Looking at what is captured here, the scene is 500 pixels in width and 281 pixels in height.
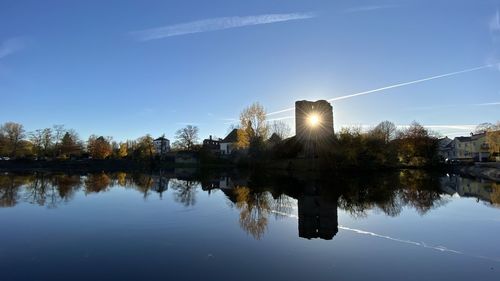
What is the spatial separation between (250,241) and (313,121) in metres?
51.0

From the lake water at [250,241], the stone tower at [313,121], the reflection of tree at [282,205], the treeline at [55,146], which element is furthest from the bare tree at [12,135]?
the reflection of tree at [282,205]

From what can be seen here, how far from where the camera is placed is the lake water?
7711mm

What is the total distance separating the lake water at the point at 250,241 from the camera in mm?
7711

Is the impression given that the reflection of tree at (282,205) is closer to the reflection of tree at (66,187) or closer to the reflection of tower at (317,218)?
the reflection of tower at (317,218)

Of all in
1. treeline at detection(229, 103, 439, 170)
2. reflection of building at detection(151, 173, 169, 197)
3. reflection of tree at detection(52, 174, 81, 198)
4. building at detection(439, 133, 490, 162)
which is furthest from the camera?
building at detection(439, 133, 490, 162)

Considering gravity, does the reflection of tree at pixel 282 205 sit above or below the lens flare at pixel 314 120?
below

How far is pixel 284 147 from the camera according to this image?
189 feet

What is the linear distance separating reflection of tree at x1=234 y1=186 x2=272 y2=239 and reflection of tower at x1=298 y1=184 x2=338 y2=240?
4.88 feet

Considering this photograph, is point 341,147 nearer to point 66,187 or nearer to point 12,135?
point 66,187

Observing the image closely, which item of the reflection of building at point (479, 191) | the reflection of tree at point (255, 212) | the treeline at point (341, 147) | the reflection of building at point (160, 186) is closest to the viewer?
the reflection of tree at point (255, 212)

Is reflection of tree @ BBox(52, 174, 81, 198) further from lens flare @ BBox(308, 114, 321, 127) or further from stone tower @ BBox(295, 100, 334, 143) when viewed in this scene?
lens flare @ BBox(308, 114, 321, 127)

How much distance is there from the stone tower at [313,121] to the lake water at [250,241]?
36762mm

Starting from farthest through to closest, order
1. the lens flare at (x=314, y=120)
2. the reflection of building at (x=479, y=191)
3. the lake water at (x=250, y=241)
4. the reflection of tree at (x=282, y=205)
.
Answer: the lens flare at (x=314, y=120) < the reflection of building at (x=479, y=191) < the reflection of tree at (x=282, y=205) < the lake water at (x=250, y=241)

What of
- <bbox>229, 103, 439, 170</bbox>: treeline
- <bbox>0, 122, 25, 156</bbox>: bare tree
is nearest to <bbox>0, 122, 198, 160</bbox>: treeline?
<bbox>0, 122, 25, 156</bbox>: bare tree
